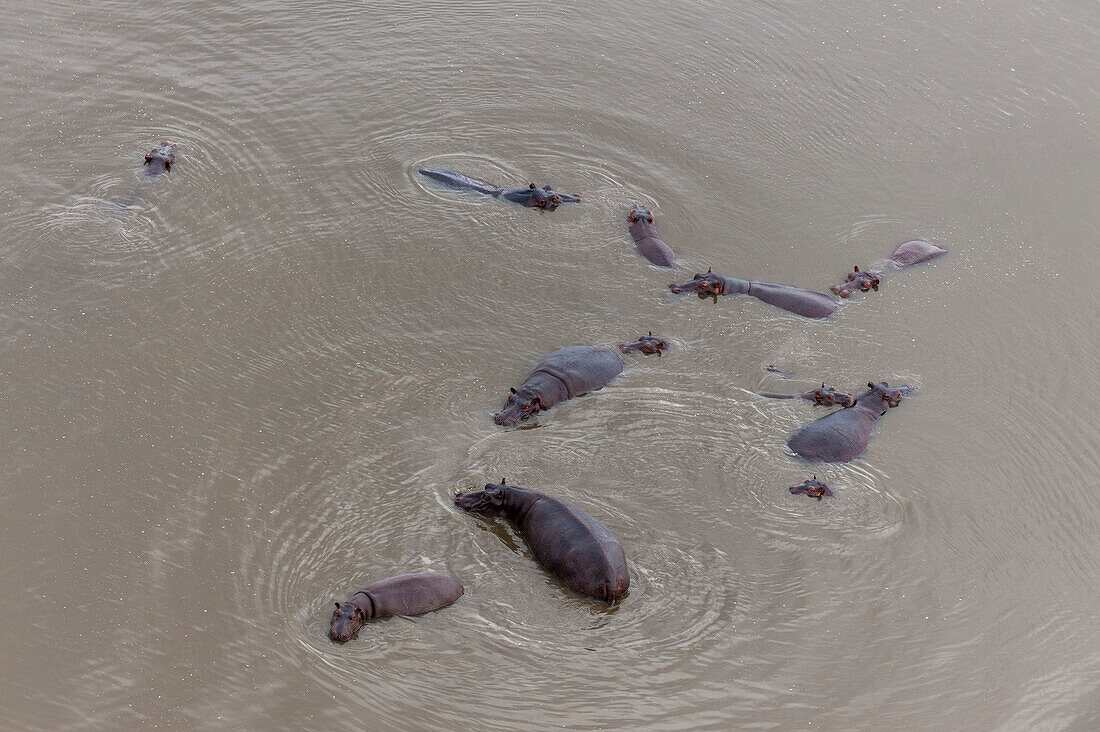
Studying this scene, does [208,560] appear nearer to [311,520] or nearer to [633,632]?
[311,520]

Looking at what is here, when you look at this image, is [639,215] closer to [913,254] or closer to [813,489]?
[913,254]

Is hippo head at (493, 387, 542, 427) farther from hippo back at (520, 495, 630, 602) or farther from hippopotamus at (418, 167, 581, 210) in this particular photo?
hippopotamus at (418, 167, 581, 210)

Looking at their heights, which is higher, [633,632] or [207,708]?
[633,632]

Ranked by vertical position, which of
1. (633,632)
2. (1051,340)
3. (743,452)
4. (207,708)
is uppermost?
(1051,340)

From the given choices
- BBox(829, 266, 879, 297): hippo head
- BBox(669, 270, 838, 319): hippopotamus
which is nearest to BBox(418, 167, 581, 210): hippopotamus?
BBox(669, 270, 838, 319): hippopotamus

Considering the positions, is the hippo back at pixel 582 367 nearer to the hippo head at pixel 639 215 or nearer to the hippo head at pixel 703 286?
the hippo head at pixel 703 286

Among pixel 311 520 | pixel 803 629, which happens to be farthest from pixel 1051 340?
pixel 311 520

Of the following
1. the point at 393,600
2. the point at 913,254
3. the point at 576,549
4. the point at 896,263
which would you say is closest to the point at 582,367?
the point at 576,549
